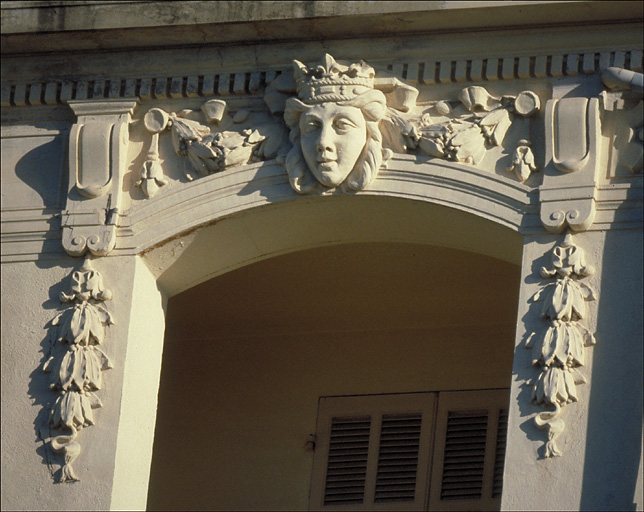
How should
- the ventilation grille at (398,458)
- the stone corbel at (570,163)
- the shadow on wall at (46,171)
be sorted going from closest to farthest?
1. the stone corbel at (570,163)
2. the shadow on wall at (46,171)
3. the ventilation grille at (398,458)

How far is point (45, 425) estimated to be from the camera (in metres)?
12.3

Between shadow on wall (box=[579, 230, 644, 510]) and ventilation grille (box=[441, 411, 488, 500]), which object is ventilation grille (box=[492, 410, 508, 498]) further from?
shadow on wall (box=[579, 230, 644, 510])

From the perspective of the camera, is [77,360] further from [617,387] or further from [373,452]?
[617,387]

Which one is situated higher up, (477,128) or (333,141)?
(477,128)

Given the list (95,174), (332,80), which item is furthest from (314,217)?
(95,174)

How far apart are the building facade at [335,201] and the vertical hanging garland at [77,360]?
0.02m

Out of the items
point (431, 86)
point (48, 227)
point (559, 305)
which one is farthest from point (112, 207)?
point (559, 305)

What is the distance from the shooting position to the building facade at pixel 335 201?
11570 millimetres

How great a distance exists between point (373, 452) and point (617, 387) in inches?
130

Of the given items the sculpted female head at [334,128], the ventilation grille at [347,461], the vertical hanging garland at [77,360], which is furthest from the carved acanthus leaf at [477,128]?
the ventilation grille at [347,461]

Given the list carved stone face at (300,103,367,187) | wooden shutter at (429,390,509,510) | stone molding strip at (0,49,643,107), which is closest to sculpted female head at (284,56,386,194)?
carved stone face at (300,103,367,187)

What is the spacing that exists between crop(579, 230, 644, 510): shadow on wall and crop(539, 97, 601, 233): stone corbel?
10.4 inches

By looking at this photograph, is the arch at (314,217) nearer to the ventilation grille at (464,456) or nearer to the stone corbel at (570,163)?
the stone corbel at (570,163)

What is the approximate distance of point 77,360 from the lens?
12352mm
